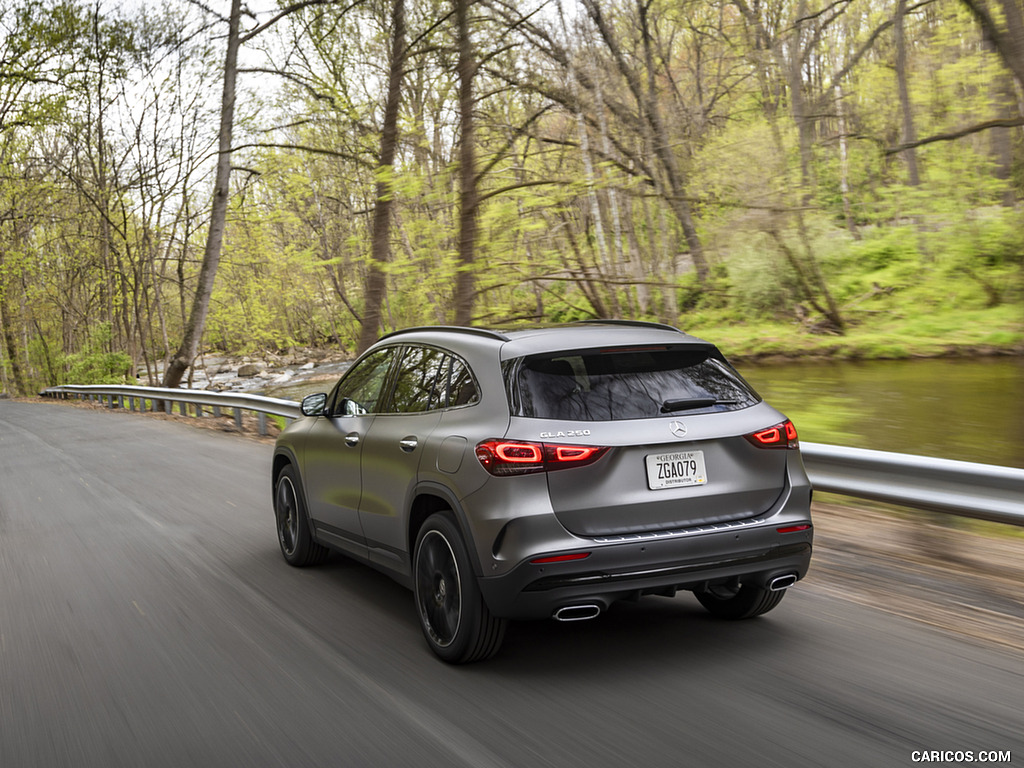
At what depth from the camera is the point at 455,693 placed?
411 cm

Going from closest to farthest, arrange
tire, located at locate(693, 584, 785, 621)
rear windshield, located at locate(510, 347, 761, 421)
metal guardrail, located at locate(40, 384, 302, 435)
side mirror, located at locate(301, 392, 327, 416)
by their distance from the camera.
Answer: rear windshield, located at locate(510, 347, 761, 421)
tire, located at locate(693, 584, 785, 621)
side mirror, located at locate(301, 392, 327, 416)
metal guardrail, located at locate(40, 384, 302, 435)

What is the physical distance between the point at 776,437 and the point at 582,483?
3.40 ft

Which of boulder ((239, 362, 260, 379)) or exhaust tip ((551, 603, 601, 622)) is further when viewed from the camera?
boulder ((239, 362, 260, 379))

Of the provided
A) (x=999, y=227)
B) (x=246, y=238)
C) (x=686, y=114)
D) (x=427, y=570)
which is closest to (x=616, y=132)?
(x=686, y=114)

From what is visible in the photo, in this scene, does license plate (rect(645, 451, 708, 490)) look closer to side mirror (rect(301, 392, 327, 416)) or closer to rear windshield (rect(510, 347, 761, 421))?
rear windshield (rect(510, 347, 761, 421))

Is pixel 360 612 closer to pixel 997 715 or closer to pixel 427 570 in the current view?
pixel 427 570

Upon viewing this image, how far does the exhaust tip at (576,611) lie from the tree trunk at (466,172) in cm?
926

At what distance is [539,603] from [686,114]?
61.7 feet

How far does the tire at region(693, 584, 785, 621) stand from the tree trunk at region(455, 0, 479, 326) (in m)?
8.49

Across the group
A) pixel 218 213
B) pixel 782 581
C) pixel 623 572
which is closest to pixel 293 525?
pixel 623 572

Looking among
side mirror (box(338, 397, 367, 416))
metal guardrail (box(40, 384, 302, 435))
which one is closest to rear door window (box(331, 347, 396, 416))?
side mirror (box(338, 397, 367, 416))

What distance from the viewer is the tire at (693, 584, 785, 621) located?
16.0 feet

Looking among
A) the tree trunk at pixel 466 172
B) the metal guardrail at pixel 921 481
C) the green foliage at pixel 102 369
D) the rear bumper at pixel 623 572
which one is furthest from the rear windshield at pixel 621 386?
the green foliage at pixel 102 369

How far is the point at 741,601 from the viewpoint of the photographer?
4922mm
